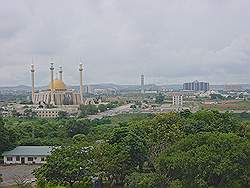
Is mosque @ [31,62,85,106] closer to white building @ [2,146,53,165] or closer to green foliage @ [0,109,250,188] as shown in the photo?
white building @ [2,146,53,165]

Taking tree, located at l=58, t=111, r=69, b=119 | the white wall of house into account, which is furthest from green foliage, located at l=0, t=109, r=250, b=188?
tree, located at l=58, t=111, r=69, b=119

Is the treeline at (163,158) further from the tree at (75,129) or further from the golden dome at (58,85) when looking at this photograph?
the golden dome at (58,85)

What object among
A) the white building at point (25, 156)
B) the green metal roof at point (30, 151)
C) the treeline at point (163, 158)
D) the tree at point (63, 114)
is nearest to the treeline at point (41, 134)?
the green metal roof at point (30, 151)

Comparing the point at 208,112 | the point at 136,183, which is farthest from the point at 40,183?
the point at 208,112

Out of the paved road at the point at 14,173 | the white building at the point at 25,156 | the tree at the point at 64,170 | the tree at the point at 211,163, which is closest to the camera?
the tree at the point at 211,163

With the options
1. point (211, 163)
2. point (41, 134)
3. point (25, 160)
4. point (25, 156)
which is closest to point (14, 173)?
point (25, 156)
